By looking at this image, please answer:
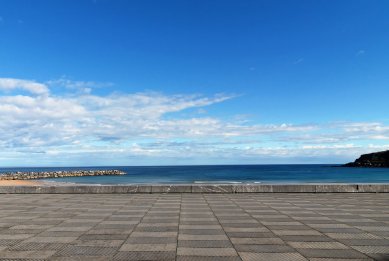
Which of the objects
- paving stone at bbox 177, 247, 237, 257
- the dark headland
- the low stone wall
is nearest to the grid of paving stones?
paving stone at bbox 177, 247, 237, 257

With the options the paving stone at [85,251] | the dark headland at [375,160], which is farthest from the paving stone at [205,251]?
the dark headland at [375,160]

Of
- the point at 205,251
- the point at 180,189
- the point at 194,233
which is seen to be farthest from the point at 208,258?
the point at 180,189

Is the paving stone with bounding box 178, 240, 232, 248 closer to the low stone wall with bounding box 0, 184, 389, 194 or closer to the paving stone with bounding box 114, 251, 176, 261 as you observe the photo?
the paving stone with bounding box 114, 251, 176, 261

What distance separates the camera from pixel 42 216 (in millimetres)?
10156

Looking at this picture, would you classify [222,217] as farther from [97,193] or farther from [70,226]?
[97,193]

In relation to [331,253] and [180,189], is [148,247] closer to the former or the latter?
[331,253]

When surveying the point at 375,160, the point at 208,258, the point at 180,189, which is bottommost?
the point at 208,258

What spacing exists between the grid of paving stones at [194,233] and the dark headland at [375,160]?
16470 centimetres

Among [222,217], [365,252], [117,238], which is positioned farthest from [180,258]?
[222,217]

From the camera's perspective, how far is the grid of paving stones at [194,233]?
6.04 m

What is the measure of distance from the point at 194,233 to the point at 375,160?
586ft

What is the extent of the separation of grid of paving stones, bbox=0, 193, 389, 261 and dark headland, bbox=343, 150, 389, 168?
540 feet

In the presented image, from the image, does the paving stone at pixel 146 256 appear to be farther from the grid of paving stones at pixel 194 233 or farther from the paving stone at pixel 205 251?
the paving stone at pixel 205 251

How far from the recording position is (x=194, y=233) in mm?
7781
